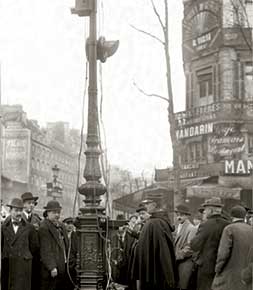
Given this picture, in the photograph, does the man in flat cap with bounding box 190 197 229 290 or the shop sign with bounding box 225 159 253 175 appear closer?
the man in flat cap with bounding box 190 197 229 290

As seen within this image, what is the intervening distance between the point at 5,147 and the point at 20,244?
175 feet

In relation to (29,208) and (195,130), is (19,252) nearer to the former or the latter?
(29,208)

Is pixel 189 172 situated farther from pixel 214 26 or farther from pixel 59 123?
pixel 59 123

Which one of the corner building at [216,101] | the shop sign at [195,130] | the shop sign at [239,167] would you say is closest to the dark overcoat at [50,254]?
the corner building at [216,101]

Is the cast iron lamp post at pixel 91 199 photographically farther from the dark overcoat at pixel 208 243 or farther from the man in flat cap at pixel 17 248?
the dark overcoat at pixel 208 243

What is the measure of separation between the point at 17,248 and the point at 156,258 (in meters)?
2.36

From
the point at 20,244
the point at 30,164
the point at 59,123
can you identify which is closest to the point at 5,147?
the point at 30,164

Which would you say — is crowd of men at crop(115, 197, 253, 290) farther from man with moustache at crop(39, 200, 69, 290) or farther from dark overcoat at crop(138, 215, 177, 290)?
man with moustache at crop(39, 200, 69, 290)

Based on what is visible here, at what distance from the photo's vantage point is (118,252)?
1003 centimetres

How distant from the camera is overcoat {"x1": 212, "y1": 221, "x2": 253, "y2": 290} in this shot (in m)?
8.18

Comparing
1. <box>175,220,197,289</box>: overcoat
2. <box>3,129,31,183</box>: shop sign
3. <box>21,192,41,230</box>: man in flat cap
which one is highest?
<box>3,129,31,183</box>: shop sign

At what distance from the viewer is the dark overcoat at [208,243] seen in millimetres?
9039

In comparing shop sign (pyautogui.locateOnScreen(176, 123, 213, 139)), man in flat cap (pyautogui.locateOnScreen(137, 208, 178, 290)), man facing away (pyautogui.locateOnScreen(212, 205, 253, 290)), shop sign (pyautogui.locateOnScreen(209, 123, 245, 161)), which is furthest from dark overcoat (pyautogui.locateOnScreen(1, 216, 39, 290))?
shop sign (pyautogui.locateOnScreen(176, 123, 213, 139))

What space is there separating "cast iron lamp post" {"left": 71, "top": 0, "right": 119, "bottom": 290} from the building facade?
43.4 meters
